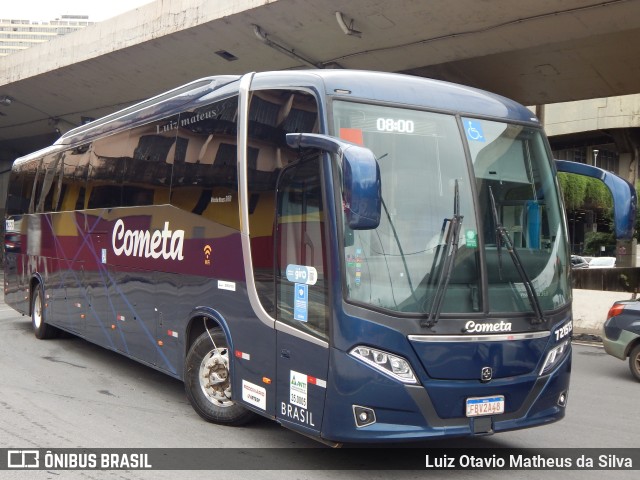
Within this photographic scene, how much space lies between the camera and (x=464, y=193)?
5.68 m

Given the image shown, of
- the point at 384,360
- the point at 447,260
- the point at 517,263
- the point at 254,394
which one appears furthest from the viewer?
the point at 254,394

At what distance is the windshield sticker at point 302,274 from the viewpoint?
18.4 feet

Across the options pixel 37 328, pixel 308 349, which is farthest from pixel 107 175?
pixel 308 349

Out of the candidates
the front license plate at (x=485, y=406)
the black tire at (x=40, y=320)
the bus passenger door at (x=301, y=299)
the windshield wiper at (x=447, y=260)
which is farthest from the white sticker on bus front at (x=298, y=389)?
the black tire at (x=40, y=320)

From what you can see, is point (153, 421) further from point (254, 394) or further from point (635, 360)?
point (635, 360)

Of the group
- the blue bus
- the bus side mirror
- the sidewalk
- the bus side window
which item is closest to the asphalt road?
the blue bus

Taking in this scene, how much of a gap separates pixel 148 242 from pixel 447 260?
14.6ft

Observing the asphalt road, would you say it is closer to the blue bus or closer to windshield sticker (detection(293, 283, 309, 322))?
the blue bus

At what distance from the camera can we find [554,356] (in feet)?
19.4

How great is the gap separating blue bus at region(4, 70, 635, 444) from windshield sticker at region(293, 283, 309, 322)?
0.7 inches

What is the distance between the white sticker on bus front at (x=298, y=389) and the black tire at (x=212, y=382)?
127 centimetres

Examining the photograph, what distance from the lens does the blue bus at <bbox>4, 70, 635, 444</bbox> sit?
5273 millimetres

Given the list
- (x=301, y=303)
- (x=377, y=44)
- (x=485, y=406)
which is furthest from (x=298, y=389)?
(x=377, y=44)

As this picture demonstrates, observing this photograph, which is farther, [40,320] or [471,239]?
[40,320]
